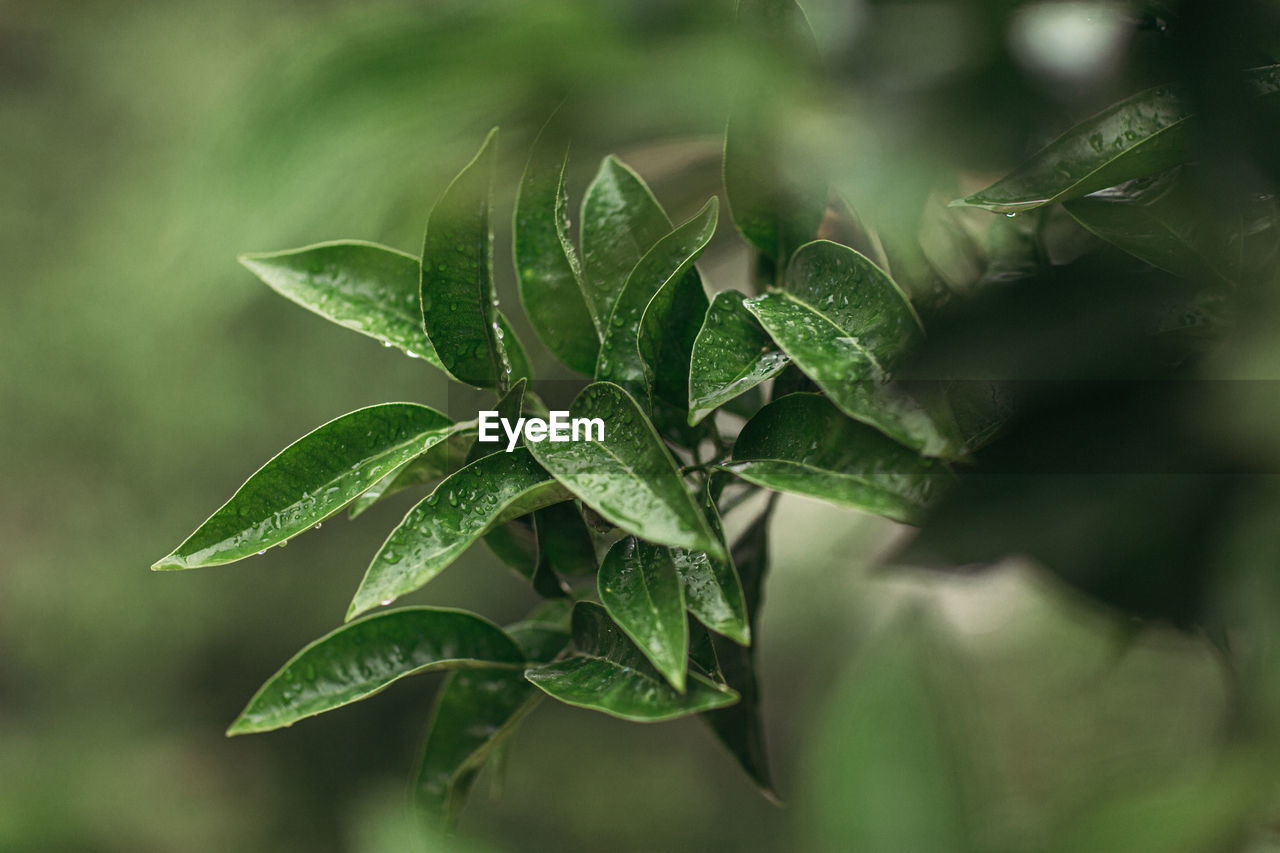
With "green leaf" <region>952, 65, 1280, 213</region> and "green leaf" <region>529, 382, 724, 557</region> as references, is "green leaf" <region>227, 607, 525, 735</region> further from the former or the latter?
"green leaf" <region>952, 65, 1280, 213</region>

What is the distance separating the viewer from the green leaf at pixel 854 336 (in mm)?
245

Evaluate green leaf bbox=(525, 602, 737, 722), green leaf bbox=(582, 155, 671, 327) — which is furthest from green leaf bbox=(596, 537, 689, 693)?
green leaf bbox=(582, 155, 671, 327)

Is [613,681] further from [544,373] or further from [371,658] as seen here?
[544,373]

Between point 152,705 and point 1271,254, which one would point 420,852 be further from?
point 152,705

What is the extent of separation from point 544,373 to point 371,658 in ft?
0.58

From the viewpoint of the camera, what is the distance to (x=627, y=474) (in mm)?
247

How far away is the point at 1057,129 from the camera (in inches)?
13.7

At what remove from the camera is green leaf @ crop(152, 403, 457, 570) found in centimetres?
27

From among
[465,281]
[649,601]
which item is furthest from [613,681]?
[465,281]

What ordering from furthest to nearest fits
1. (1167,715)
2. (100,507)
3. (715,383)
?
(100,507) → (1167,715) → (715,383)

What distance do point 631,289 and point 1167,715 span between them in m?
0.91

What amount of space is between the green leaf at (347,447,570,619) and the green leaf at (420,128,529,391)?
4 cm

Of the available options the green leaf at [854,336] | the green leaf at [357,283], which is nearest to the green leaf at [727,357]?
the green leaf at [854,336]

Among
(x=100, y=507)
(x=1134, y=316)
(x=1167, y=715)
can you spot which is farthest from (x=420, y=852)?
(x=100, y=507)
